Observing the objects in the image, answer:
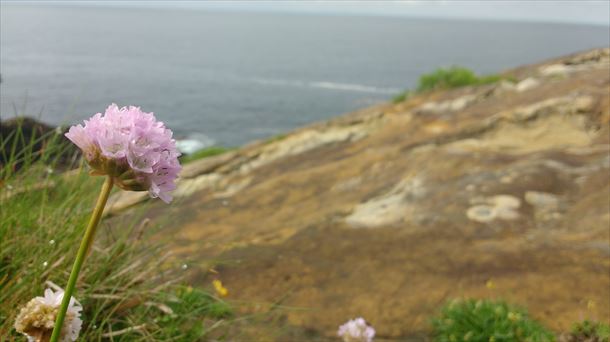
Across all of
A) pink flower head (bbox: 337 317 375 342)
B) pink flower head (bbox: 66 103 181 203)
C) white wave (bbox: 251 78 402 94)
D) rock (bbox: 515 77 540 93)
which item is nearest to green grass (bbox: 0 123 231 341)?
pink flower head (bbox: 337 317 375 342)

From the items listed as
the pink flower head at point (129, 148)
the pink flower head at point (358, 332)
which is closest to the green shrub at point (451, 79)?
the pink flower head at point (358, 332)

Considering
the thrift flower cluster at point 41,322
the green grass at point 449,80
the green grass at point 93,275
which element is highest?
the thrift flower cluster at point 41,322

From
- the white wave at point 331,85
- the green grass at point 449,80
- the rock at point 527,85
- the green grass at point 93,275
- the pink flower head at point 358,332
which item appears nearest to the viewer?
the green grass at point 93,275

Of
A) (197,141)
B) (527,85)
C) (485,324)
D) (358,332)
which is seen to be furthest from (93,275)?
(197,141)

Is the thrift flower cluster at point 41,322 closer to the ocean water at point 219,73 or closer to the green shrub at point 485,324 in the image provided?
the green shrub at point 485,324

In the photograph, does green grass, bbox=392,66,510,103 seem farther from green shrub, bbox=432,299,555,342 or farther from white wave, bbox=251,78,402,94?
white wave, bbox=251,78,402,94

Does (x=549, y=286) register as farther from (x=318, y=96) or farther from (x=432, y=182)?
(x=318, y=96)

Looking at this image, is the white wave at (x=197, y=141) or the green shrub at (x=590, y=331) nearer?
the green shrub at (x=590, y=331)

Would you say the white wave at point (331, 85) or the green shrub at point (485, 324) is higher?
the green shrub at point (485, 324)
